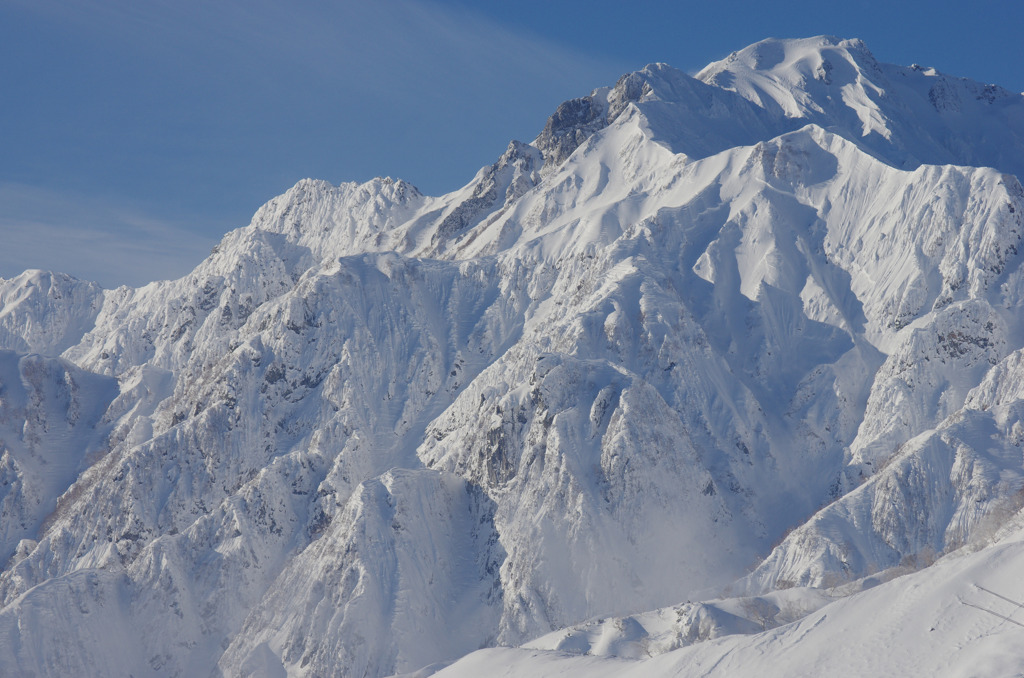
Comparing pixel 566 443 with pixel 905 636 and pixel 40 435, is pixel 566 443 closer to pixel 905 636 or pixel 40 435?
pixel 905 636

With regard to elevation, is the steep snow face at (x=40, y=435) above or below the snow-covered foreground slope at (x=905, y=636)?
above

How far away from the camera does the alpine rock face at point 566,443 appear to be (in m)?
107

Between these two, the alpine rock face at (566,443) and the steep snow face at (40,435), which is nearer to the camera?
the alpine rock face at (566,443)

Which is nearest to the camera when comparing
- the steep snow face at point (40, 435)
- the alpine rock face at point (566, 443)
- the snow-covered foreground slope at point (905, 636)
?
the snow-covered foreground slope at point (905, 636)

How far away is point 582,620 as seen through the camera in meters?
106

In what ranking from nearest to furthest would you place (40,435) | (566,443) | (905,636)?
(905,636) < (566,443) < (40,435)

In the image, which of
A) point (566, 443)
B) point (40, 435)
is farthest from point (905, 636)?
point (40, 435)

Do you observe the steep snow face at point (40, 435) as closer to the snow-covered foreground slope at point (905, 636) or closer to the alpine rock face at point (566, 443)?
the alpine rock face at point (566, 443)

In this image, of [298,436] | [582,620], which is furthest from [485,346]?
[582,620]

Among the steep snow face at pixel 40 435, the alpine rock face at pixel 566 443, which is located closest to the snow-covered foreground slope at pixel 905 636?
the alpine rock face at pixel 566 443

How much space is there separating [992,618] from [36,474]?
148 meters

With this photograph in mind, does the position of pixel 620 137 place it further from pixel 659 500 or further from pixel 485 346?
pixel 659 500

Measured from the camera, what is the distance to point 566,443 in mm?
118000

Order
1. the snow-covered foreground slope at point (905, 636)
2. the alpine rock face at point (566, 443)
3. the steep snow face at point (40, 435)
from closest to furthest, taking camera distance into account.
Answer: the snow-covered foreground slope at point (905, 636) < the alpine rock face at point (566, 443) < the steep snow face at point (40, 435)
